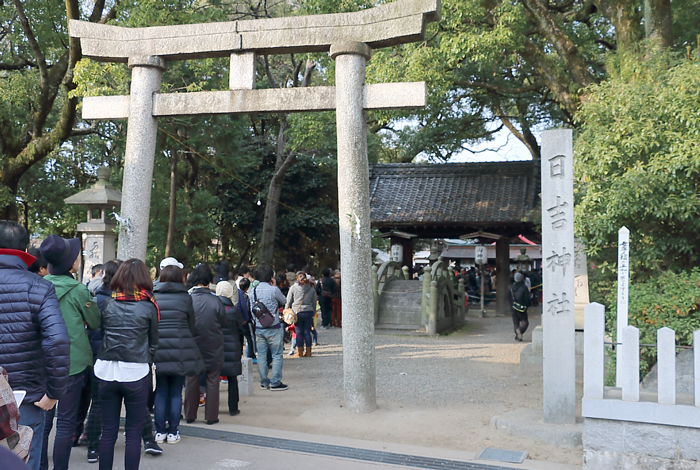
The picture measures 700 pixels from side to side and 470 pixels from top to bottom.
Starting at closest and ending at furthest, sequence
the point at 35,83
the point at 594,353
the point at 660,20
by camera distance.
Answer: the point at 594,353 → the point at 660,20 → the point at 35,83

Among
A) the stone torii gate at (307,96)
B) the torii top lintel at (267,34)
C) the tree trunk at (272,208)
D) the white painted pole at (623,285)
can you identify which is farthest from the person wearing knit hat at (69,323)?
the tree trunk at (272,208)

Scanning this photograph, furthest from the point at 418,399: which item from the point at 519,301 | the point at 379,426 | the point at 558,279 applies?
the point at 519,301

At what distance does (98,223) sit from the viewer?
34.9ft

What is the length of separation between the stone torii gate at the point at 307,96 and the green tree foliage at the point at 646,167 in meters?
2.49

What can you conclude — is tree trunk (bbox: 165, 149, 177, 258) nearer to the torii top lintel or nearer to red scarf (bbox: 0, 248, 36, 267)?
the torii top lintel

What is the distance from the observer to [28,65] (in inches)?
568

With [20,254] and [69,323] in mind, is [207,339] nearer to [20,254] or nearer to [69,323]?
[69,323]

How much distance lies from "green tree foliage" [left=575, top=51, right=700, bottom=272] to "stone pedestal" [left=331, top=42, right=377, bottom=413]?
2.90 meters

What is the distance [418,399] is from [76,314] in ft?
14.7

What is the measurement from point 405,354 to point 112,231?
6.19 m

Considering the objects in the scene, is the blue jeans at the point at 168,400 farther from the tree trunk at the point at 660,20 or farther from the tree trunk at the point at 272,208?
the tree trunk at the point at 272,208

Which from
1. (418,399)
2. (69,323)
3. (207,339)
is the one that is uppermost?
(69,323)

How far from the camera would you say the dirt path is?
18.3 feet

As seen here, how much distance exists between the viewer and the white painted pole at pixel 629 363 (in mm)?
4398
